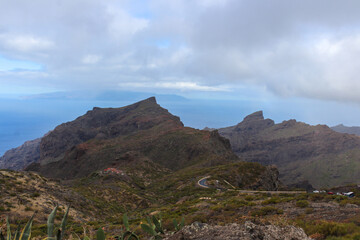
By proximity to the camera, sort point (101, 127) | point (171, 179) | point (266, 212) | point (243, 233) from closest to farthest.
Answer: point (243, 233) → point (266, 212) → point (171, 179) → point (101, 127)

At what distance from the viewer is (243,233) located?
20.9 feet

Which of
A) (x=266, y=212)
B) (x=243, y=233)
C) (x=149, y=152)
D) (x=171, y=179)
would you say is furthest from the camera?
A: (x=149, y=152)

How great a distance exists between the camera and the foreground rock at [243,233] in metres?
6.28

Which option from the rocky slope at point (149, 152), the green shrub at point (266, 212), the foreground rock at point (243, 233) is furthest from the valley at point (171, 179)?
Answer: the rocky slope at point (149, 152)

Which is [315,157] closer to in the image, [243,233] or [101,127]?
[101,127]

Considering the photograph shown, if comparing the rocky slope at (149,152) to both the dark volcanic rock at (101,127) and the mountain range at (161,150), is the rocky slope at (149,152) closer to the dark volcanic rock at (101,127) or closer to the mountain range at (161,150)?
the mountain range at (161,150)

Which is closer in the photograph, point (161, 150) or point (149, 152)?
point (161, 150)

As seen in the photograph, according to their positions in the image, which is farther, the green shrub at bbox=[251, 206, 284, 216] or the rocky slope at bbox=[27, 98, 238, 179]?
the rocky slope at bbox=[27, 98, 238, 179]

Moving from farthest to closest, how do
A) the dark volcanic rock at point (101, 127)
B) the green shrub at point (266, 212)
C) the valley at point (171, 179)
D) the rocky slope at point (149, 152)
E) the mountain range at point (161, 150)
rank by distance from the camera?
the dark volcanic rock at point (101, 127) → the mountain range at point (161, 150) → the rocky slope at point (149, 152) → the valley at point (171, 179) → the green shrub at point (266, 212)

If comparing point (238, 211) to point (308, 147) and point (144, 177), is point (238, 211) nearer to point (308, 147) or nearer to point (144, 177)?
point (144, 177)

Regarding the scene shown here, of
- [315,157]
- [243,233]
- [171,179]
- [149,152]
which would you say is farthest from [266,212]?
[315,157]

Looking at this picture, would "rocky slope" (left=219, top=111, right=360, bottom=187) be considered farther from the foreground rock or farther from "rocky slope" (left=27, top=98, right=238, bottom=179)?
the foreground rock

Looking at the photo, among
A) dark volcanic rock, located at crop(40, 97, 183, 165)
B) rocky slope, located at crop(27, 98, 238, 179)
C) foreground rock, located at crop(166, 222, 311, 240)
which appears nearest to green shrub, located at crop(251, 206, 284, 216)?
foreground rock, located at crop(166, 222, 311, 240)

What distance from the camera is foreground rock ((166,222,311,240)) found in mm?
6281
